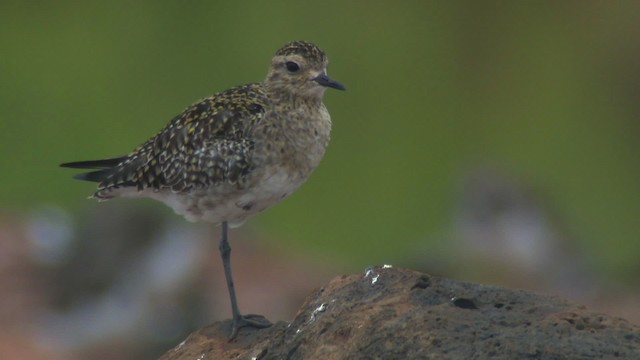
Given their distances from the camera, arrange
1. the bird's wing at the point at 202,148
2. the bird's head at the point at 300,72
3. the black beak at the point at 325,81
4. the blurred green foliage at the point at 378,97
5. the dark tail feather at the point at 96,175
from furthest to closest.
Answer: the blurred green foliage at the point at 378,97, the dark tail feather at the point at 96,175, the bird's head at the point at 300,72, the black beak at the point at 325,81, the bird's wing at the point at 202,148

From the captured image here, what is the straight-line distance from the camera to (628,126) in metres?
33.5

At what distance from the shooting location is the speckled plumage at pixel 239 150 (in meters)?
14.1

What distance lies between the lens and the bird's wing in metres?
14.2

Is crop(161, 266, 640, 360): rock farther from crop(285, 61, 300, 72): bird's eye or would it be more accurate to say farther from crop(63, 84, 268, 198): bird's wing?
crop(285, 61, 300, 72): bird's eye

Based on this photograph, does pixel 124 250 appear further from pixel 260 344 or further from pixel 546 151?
pixel 260 344

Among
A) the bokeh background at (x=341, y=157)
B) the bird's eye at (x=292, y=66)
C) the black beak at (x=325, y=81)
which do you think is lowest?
the bokeh background at (x=341, y=157)

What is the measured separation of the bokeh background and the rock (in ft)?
31.2

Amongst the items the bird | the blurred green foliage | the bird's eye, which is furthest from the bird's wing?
the blurred green foliage

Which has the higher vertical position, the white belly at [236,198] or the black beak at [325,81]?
the black beak at [325,81]

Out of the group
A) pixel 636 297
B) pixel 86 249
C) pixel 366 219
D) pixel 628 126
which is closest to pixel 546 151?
pixel 628 126

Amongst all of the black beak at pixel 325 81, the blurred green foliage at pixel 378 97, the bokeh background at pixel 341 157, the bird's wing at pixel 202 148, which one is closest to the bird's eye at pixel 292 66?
the black beak at pixel 325 81

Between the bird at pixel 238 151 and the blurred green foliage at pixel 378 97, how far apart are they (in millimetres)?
11653

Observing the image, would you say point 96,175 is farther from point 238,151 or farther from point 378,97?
point 378,97

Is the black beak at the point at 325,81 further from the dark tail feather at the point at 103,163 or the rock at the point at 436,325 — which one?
the rock at the point at 436,325
